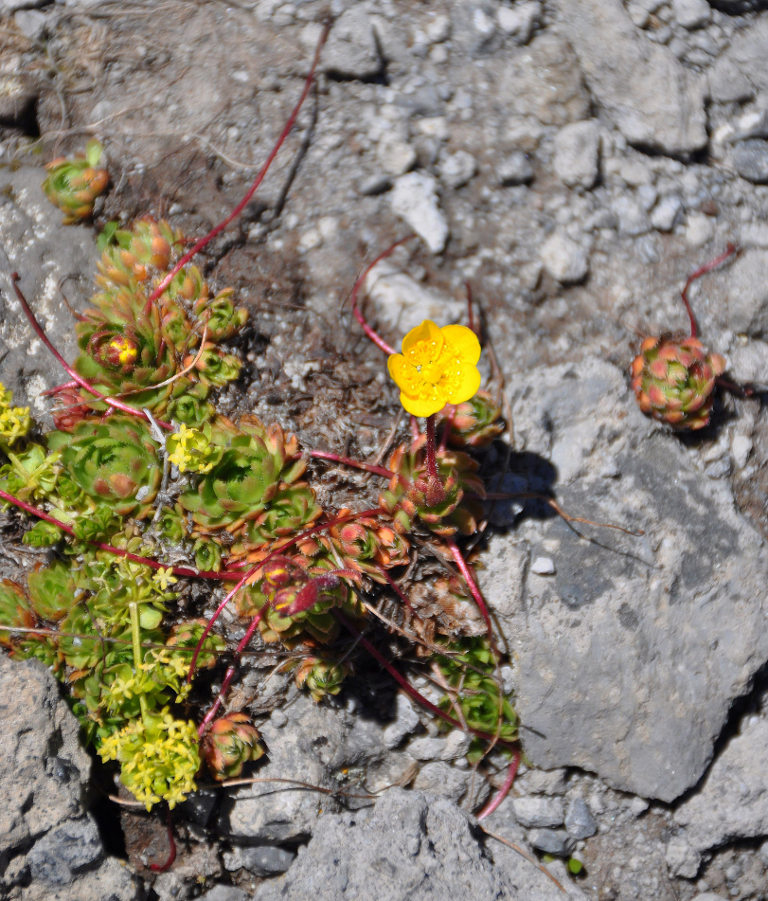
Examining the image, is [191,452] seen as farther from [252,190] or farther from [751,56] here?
[751,56]

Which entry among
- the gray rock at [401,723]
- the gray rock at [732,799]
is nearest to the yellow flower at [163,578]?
the gray rock at [401,723]

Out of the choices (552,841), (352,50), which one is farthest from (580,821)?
(352,50)

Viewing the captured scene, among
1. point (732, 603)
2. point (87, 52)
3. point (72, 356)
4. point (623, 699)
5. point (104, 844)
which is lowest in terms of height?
point (104, 844)

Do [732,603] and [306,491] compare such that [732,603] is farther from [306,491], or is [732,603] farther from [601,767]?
[306,491]

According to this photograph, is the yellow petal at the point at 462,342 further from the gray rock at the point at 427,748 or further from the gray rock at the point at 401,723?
the gray rock at the point at 427,748

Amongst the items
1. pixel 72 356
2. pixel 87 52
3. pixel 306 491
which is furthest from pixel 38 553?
pixel 87 52

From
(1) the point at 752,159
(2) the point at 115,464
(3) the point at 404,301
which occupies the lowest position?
(2) the point at 115,464
